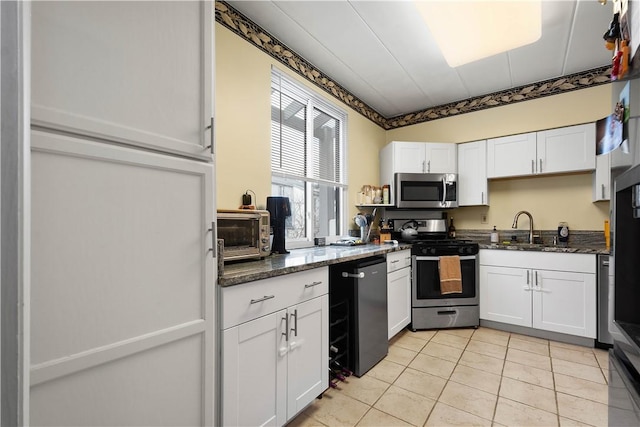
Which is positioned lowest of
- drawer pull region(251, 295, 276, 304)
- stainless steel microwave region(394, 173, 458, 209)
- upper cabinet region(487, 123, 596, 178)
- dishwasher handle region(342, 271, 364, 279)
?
dishwasher handle region(342, 271, 364, 279)

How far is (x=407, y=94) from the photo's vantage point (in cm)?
362

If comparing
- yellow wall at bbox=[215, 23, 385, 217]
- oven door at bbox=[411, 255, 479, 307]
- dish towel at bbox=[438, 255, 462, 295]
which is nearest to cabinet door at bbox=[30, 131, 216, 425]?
yellow wall at bbox=[215, 23, 385, 217]

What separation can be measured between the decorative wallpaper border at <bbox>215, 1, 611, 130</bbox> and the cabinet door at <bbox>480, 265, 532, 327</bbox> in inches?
79.1

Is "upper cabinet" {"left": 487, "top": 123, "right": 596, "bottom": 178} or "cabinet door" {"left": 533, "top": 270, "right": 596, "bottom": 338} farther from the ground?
"upper cabinet" {"left": 487, "top": 123, "right": 596, "bottom": 178}

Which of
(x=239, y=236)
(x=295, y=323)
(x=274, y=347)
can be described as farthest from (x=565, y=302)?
(x=239, y=236)

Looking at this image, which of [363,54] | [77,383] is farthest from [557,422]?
[363,54]

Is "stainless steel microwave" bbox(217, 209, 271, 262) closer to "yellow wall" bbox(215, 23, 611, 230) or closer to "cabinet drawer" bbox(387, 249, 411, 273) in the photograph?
"yellow wall" bbox(215, 23, 611, 230)

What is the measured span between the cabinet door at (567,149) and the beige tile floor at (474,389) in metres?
1.80

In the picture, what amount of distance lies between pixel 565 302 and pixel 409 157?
2.21m

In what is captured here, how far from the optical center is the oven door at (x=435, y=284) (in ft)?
10.5

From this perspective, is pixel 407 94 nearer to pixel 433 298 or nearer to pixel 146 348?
pixel 433 298

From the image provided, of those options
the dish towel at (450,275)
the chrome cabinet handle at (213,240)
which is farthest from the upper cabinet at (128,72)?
the dish towel at (450,275)

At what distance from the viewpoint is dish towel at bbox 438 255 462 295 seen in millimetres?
3154

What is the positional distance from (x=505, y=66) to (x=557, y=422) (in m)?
3.02
